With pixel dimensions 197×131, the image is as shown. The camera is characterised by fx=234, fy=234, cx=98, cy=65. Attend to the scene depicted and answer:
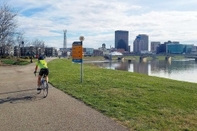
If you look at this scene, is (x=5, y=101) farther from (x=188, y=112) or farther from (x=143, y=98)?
(x=188, y=112)

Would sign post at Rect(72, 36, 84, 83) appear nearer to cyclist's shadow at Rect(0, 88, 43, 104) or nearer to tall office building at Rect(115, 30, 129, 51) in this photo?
cyclist's shadow at Rect(0, 88, 43, 104)

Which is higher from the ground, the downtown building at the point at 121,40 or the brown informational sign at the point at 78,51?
the downtown building at the point at 121,40

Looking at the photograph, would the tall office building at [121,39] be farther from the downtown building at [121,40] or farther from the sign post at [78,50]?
the sign post at [78,50]

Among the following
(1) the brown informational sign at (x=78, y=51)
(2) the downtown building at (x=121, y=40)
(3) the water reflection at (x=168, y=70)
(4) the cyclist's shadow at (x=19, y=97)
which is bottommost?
(3) the water reflection at (x=168, y=70)

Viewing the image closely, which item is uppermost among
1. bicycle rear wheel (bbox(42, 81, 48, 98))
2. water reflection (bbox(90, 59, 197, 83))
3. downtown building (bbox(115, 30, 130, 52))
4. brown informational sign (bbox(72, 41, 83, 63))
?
downtown building (bbox(115, 30, 130, 52))

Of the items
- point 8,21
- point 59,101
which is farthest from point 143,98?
point 8,21

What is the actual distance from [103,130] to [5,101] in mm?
4489

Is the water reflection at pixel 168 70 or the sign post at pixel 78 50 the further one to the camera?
the water reflection at pixel 168 70

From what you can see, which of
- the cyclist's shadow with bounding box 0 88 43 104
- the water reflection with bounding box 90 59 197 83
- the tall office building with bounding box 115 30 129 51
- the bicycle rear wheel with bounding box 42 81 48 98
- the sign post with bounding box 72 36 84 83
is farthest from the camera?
the tall office building with bounding box 115 30 129 51

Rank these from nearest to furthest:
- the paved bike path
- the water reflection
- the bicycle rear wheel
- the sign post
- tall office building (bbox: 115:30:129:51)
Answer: the paved bike path, the bicycle rear wheel, the sign post, the water reflection, tall office building (bbox: 115:30:129:51)

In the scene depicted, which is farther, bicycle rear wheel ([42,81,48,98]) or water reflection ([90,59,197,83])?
water reflection ([90,59,197,83])

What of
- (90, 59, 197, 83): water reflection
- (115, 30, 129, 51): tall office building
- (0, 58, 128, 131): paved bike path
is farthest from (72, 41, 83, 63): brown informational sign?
(115, 30, 129, 51): tall office building

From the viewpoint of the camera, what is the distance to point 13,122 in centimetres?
550

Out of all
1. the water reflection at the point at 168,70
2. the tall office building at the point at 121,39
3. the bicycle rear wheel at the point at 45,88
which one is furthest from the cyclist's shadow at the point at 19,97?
the tall office building at the point at 121,39
